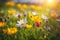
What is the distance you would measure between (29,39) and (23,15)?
0.21 metres

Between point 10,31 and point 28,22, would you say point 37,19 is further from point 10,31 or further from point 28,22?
point 10,31

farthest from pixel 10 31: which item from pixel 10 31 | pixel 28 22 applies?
pixel 28 22

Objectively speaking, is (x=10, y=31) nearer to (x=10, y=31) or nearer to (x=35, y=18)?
(x=10, y=31)

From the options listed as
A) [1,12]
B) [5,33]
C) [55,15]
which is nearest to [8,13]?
[1,12]

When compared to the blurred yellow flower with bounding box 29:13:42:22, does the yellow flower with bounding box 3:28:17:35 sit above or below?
below

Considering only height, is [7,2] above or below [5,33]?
above

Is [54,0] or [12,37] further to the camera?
[54,0]

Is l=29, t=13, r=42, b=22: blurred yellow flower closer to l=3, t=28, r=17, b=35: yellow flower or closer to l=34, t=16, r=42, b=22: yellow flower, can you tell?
l=34, t=16, r=42, b=22: yellow flower

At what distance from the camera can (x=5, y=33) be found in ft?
4.58

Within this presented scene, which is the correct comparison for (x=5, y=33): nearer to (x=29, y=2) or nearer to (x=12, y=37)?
(x=12, y=37)

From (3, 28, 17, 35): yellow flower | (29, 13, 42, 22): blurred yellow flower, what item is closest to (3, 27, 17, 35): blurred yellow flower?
(3, 28, 17, 35): yellow flower

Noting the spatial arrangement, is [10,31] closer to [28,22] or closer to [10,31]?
[10,31]

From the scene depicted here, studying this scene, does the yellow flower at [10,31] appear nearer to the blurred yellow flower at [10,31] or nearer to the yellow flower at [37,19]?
the blurred yellow flower at [10,31]

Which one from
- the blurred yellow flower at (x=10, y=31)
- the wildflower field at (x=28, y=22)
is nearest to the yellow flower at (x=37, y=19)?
the wildflower field at (x=28, y=22)
